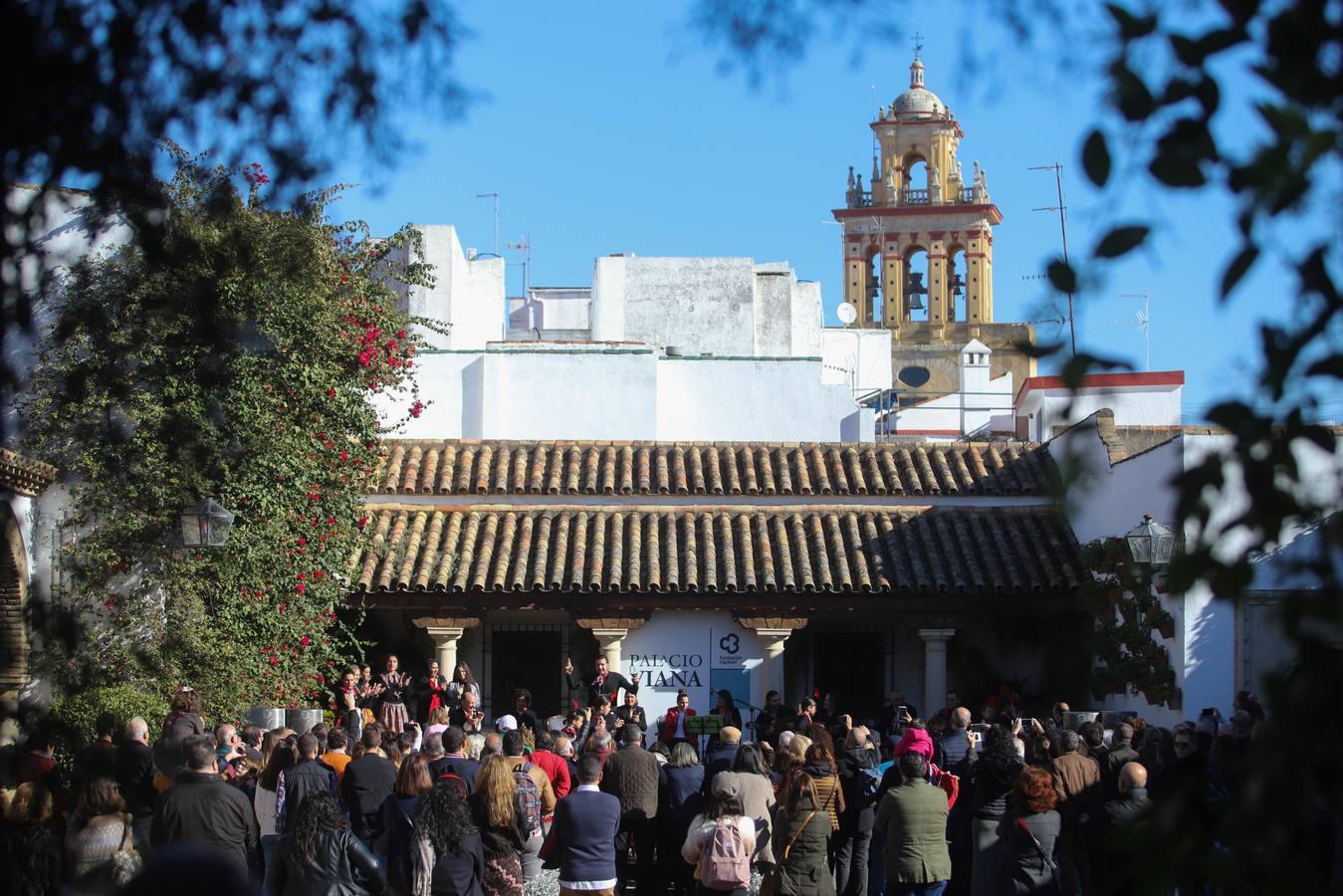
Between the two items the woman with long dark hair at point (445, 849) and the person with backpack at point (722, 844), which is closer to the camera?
the woman with long dark hair at point (445, 849)

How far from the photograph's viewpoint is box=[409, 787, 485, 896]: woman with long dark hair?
10.3m

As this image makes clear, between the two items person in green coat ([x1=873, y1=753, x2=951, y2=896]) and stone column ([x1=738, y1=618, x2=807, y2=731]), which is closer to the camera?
person in green coat ([x1=873, y1=753, x2=951, y2=896])

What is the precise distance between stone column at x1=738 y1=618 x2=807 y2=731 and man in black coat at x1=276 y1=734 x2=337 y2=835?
11747mm

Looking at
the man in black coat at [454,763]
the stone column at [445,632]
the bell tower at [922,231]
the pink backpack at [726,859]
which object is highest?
the bell tower at [922,231]

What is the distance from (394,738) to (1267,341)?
451 inches

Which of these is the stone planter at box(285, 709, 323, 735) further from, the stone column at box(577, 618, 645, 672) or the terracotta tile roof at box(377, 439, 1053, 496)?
the terracotta tile roof at box(377, 439, 1053, 496)

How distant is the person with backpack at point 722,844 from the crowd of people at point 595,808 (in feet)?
0.05

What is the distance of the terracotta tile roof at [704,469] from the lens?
997 inches

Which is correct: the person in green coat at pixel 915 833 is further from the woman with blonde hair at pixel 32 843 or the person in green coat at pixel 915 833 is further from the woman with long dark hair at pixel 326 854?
the woman with blonde hair at pixel 32 843

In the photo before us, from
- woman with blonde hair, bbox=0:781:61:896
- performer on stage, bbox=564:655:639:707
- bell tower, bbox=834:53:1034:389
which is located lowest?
woman with blonde hair, bbox=0:781:61:896

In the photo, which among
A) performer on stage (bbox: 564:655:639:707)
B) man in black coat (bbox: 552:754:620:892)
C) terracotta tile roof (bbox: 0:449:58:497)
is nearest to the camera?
man in black coat (bbox: 552:754:620:892)

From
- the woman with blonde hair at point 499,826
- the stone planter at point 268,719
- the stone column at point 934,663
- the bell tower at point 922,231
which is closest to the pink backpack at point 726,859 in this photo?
the woman with blonde hair at point 499,826

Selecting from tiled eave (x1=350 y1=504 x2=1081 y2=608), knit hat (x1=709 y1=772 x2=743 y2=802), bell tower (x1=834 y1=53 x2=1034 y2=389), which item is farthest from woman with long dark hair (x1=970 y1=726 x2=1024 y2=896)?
bell tower (x1=834 y1=53 x2=1034 y2=389)

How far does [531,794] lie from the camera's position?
13.0 meters
